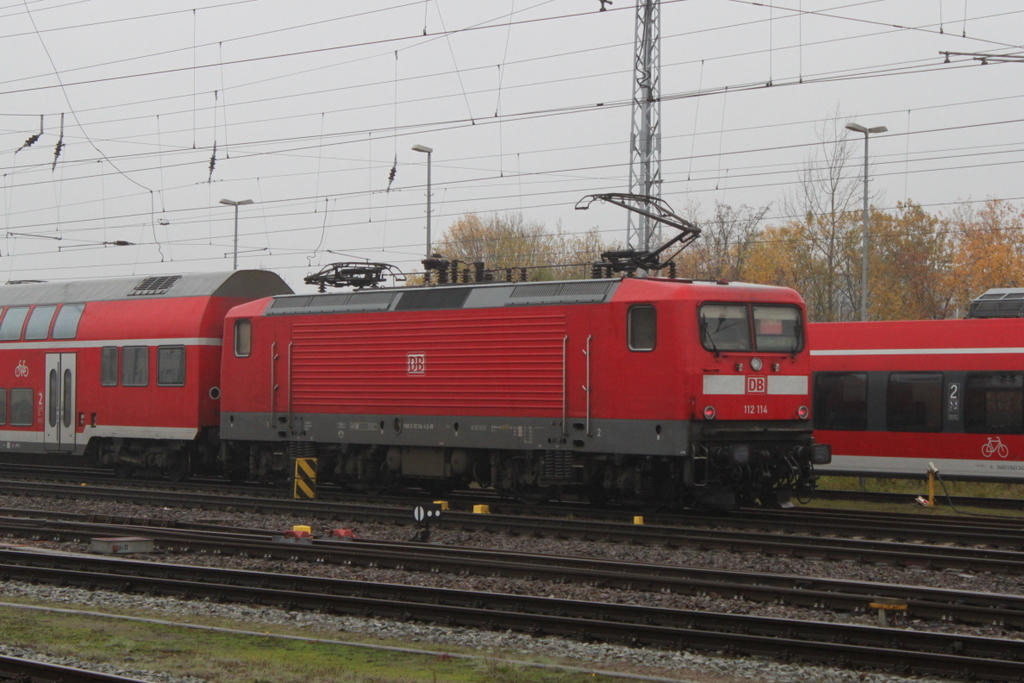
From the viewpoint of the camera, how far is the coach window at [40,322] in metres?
25.1

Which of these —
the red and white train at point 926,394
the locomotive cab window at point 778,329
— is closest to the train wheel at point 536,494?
the locomotive cab window at point 778,329

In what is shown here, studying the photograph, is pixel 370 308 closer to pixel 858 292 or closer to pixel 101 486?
pixel 101 486

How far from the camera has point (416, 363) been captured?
19594mm

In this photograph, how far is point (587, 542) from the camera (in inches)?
594

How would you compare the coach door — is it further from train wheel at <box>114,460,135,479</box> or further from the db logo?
the db logo

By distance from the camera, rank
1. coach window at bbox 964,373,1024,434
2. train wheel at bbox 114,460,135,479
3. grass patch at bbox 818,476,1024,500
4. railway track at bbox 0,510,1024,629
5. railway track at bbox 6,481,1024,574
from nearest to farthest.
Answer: railway track at bbox 0,510,1024,629, railway track at bbox 6,481,1024,574, coach window at bbox 964,373,1024,434, grass patch at bbox 818,476,1024,500, train wheel at bbox 114,460,135,479

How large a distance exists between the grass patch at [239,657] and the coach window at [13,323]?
16575mm

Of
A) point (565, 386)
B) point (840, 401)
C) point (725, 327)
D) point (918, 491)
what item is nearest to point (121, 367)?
point (565, 386)

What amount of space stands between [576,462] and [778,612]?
24.0 ft

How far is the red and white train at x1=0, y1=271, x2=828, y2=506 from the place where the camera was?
1664 cm

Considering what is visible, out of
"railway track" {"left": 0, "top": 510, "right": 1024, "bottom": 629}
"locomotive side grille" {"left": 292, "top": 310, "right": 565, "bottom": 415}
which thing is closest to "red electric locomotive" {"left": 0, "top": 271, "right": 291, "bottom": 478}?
"locomotive side grille" {"left": 292, "top": 310, "right": 565, "bottom": 415}

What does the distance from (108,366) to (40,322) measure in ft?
8.54

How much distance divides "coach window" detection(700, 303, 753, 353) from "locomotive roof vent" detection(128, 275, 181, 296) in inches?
488

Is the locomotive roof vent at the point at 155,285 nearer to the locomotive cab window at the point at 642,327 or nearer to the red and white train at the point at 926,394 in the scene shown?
the locomotive cab window at the point at 642,327
